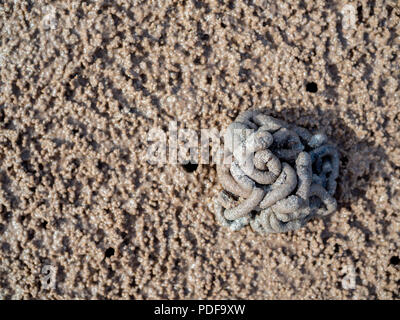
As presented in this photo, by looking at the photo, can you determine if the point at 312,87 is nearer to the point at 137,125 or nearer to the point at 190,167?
the point at 190,167

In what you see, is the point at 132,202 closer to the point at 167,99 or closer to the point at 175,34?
the point at 167,99

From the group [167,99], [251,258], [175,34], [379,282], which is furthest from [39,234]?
[379,282]

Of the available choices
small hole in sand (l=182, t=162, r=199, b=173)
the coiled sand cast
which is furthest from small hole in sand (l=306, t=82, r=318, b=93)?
small hole in sand (l=182, t=162, r=199, b=173)

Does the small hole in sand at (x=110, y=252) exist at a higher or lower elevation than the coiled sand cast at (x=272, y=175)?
lower

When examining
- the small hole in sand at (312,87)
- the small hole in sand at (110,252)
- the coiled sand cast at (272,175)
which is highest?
the small hole in sand at (312,87)

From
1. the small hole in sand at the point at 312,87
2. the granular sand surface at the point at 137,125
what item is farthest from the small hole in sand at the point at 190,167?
the small hole in sand at the point at 312,87

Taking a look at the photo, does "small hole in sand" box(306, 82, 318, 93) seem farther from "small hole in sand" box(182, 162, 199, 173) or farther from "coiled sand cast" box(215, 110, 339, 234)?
"small hole in sand" box(182, 162, 199, 173)

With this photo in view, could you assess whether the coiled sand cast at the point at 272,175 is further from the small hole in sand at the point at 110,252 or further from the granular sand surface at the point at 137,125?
the small hole in sand at the point at 110,252
